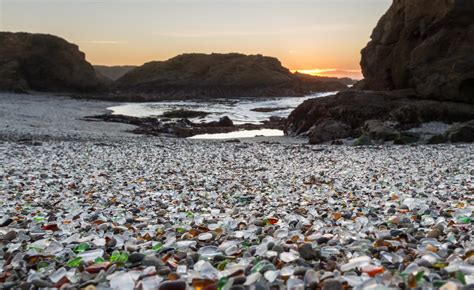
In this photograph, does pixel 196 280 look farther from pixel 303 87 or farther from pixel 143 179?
pixel 303 87

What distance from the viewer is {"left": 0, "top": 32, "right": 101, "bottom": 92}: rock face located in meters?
72.2

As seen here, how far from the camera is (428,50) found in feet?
77.1

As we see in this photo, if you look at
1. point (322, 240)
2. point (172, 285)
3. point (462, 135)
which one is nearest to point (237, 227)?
point (322, 240)

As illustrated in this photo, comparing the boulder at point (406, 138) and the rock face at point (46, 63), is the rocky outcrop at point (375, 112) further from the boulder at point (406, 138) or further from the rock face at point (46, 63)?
the rock face at point (46, 63)

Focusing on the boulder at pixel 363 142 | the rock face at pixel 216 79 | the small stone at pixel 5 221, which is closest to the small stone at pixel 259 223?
the small stone at pixel 5 221

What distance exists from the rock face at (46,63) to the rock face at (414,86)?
58510 millimetres

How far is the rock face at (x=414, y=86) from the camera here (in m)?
21.4

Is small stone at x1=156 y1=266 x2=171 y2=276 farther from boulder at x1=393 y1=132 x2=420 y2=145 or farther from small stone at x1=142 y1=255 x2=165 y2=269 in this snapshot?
boulder at x1=393 y1=132 x2=420 y2=145

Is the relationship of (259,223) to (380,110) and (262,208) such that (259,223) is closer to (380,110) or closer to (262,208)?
(262,208)

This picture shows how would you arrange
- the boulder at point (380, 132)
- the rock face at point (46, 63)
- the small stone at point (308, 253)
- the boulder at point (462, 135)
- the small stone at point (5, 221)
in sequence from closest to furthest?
the small stone at point (308, 253) → the small stone at point (5, 221) → the boulder at point (462, 135) → the boulder at point (380, 132) → the rock face at point (46, 63)

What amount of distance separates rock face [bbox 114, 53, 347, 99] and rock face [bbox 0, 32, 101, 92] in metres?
8.10

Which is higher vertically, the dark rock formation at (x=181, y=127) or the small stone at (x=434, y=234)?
the small stone at (x=434, y=234)

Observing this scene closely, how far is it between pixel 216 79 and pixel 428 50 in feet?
226

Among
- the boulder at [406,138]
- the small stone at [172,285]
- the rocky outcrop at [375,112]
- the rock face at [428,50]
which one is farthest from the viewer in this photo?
the rock face at [428,50]
